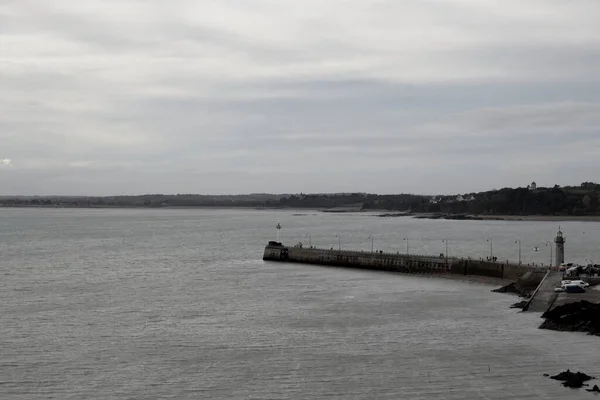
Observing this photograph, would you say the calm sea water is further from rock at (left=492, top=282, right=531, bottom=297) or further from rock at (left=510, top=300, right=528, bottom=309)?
rock at (left=492, top=282, right=531, bottom=297)

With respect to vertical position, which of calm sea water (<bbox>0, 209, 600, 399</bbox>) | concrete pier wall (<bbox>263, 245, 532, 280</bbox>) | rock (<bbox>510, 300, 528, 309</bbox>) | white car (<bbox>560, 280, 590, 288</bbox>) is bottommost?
calm sea water (<bbox>0, 209, 600, 399</bbox>)

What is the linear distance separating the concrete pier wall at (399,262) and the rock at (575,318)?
702 inches

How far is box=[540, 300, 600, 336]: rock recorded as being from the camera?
34500mm

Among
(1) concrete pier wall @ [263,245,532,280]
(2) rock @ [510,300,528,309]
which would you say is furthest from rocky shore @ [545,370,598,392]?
(1) concrete pier wall @ [263,245,532,280]

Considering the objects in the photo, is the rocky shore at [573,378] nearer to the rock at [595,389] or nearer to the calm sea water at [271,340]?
the rock at [595,389]

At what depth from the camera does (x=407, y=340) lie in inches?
1346

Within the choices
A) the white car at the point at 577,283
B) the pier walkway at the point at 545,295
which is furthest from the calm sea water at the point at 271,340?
the white car at the point at 577,283

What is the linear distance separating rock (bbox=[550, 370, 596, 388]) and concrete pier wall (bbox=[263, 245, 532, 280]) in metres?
28.0

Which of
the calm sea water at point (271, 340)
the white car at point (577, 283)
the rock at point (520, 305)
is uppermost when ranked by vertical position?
the white car at point (577, 283)

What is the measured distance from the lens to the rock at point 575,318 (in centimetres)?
3450

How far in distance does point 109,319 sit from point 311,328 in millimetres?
10716

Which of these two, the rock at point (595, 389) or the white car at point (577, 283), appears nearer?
the rock at point (595, 389)

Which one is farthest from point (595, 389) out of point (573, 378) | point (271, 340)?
point (271, 340)

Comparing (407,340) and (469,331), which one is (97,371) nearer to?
(407,340)
